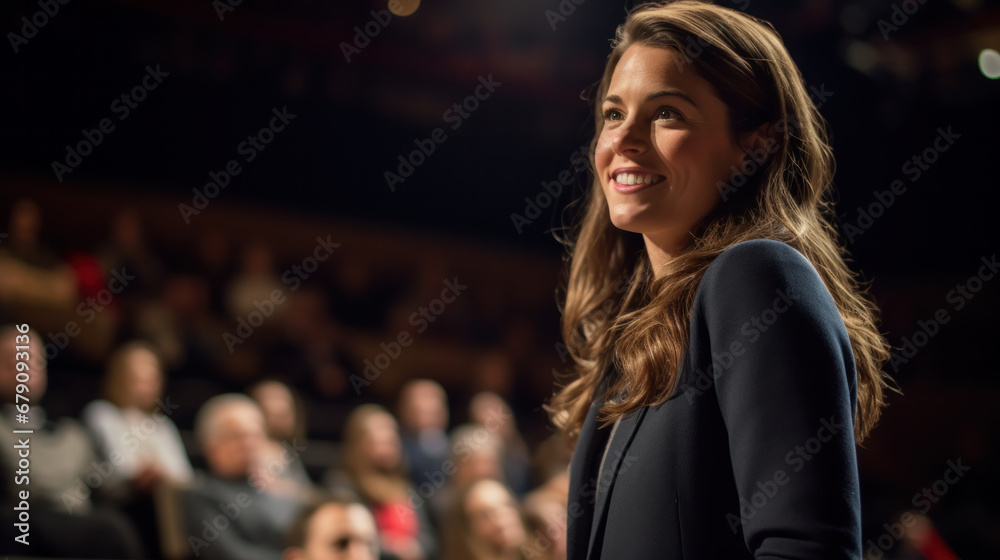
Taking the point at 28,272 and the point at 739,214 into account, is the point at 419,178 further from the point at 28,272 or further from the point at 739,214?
the point at 739,214

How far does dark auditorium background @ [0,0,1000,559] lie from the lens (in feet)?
16.9

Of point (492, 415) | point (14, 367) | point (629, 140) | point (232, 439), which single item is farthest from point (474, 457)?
point (629, 140)

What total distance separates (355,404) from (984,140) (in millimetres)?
4916

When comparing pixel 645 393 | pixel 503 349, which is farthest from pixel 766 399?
pixel 503 349

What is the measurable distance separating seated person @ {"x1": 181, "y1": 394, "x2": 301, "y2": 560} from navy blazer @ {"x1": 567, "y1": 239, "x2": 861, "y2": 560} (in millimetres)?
2662

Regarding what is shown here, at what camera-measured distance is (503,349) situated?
19.5ft

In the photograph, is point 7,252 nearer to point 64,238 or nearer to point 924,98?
point 64,238

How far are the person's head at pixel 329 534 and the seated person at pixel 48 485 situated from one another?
0.66 m

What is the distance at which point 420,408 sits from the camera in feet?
14.1

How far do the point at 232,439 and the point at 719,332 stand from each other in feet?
9.57

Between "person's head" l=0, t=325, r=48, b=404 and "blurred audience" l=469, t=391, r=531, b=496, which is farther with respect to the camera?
"blurred audience" l=469, t=391, r=531, b=496

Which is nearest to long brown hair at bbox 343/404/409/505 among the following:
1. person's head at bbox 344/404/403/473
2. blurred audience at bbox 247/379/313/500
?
person's head at bbox 344/404/403/473

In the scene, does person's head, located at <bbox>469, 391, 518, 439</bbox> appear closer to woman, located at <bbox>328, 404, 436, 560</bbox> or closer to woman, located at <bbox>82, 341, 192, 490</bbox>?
woman, located at <bbox>328, 404, 436, 560</bbox>

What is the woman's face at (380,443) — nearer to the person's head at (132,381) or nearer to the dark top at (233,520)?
the dark top at (233,520)
